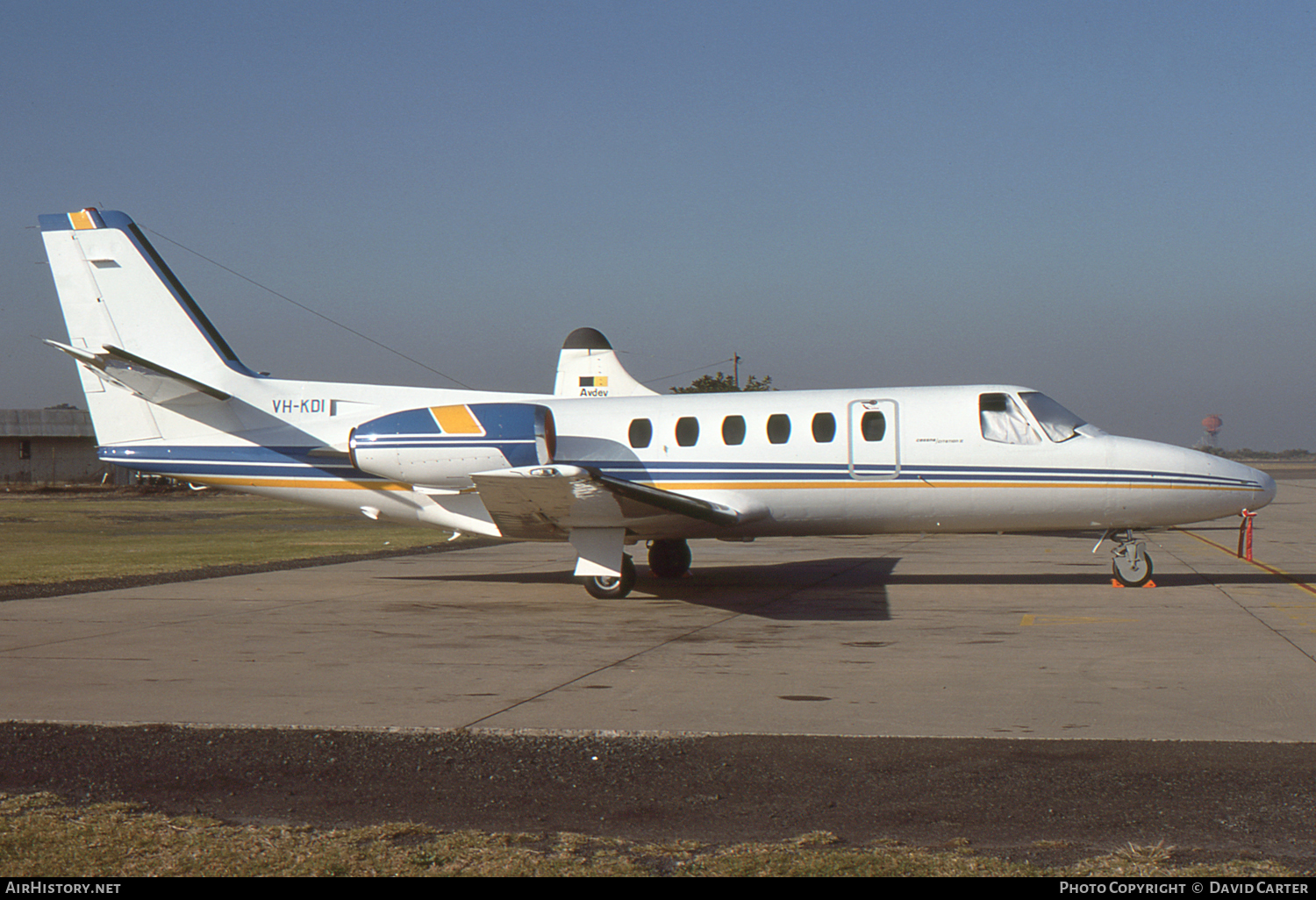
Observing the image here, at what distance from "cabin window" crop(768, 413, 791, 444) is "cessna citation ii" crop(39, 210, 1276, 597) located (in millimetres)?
26

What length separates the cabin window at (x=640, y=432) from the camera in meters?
16.5

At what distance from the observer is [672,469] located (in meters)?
16.3

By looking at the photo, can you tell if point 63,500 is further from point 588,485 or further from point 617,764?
point 617,764

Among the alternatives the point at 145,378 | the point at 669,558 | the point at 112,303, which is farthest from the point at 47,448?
the point at 669,558

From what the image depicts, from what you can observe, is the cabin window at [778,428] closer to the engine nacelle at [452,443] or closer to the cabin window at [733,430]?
the cabin window at [733,430]

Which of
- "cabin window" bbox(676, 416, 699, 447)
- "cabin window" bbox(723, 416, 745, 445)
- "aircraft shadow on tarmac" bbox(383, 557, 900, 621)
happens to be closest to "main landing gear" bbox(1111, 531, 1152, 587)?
"aircraft shadow on tarmac" bbox(383, 557, 900, 621)

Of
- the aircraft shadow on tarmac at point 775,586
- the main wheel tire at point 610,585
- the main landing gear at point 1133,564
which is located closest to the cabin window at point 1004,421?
the main landing gear at point 1133,564

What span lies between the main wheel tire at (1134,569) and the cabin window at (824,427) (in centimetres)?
469

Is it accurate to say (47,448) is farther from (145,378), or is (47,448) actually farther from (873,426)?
(873,426)

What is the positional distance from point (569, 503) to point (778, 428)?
3538mm

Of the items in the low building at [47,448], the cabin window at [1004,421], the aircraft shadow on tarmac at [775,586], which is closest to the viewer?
the aircraft shadow on tarmac at [775,586]

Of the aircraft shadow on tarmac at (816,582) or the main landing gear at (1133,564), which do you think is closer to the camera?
the aircraft shadow on tarmac at (816,582)

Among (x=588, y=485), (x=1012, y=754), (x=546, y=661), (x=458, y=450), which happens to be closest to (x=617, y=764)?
(x=1012, y=754)

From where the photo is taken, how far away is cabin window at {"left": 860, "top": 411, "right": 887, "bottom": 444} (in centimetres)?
1587
